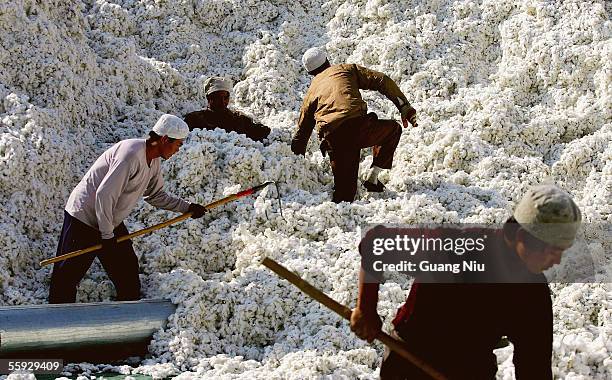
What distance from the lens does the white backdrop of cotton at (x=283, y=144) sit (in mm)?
3316

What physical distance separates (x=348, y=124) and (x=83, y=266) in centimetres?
175

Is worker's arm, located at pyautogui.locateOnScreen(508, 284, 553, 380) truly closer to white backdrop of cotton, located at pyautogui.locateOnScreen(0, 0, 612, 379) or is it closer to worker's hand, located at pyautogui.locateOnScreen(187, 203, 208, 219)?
white backdrop of cotton, located at pyautogui.locateOnScreen(0, 0, 612, 379)

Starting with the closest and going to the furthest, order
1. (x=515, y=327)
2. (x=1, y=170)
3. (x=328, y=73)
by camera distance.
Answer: (x=515, y=327)
(x=1, y=170)
(x=328, y=73)

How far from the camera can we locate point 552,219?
1.93m

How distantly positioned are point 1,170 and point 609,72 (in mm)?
3949

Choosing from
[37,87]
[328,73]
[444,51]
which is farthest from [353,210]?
[37,87]

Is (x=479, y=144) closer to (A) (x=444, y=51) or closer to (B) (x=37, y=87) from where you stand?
(A) (x=444, y=51)

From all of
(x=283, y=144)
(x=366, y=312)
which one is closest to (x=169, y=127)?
(x=283, y=144)

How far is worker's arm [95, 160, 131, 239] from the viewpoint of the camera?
3346 mm

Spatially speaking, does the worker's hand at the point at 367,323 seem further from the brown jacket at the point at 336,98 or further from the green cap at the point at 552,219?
the brown jacket at the point at 336,98

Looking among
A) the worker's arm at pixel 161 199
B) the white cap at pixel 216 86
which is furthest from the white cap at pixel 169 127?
the white cap at pixel 216 86

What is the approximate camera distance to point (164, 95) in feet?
16.9

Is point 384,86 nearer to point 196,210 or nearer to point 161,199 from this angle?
point 196,210

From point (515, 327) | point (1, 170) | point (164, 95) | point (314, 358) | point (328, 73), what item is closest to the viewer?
point (515, 327)
